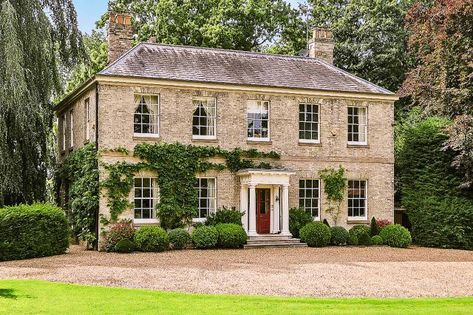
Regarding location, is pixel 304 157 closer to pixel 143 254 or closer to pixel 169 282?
pixel 143 254

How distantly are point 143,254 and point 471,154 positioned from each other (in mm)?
14542

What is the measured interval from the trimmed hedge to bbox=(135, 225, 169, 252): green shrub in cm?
285

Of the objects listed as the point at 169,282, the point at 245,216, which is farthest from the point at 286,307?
the point at 245,216

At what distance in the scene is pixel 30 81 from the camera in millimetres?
27297

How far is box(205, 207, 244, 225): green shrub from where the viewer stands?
28672 millimetres

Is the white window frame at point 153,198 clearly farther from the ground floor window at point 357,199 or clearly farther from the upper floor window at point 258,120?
the ground floor window at point 357,199

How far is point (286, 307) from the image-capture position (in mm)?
13672

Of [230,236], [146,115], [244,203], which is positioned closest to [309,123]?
[244,203]

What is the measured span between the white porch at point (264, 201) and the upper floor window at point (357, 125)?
412 centimetres

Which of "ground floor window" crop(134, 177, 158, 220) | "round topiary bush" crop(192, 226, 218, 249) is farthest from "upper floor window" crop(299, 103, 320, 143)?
"ground floor window" crop(134, 177, 158, 220)

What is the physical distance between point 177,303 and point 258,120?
1716 centimetres

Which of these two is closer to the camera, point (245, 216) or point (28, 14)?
point (28, 14)

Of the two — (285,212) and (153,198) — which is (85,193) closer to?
(153,198)

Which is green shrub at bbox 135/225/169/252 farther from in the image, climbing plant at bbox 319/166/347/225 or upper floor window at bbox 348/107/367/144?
upper floor window at bbox 348/107/367/144
